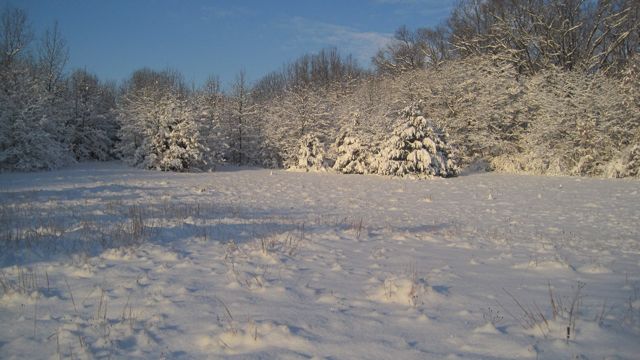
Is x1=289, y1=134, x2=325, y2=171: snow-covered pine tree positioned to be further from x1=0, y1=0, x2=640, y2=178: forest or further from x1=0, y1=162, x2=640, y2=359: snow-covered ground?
x1=0, y1=162, x2=640, y2=359: snow-covered ground

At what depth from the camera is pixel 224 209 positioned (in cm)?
1036

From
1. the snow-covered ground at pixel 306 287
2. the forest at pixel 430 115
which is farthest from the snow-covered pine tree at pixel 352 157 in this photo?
the snow-covered ground at pixel 306 287

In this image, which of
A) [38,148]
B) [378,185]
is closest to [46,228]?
[378,185]

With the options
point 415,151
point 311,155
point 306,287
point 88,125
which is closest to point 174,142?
point 311,155

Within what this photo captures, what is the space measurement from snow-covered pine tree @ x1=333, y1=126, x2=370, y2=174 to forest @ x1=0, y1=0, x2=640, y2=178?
0.27 feet

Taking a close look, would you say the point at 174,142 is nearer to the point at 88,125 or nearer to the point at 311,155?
the point at 311,155

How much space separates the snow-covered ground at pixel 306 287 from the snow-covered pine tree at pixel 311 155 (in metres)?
18.6

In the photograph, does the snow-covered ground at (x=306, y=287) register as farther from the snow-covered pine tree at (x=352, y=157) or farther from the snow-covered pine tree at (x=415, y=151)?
the snow-covered pine tree at (x=352, y=157)

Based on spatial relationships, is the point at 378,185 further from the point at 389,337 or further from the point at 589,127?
the point at 389,337

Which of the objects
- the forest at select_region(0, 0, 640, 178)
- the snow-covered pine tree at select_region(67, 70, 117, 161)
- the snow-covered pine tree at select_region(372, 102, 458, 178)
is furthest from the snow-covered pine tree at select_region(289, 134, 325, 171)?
the snow-covered pine tree at select_region(67, 70, 117, 161)

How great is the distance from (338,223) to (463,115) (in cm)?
2100

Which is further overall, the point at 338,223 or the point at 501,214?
the point at 501,214

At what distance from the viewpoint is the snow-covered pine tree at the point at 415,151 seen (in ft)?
72.7

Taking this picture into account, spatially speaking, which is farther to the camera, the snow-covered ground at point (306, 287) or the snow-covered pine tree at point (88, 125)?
the snow-covered pine tree at point (88, 125)
